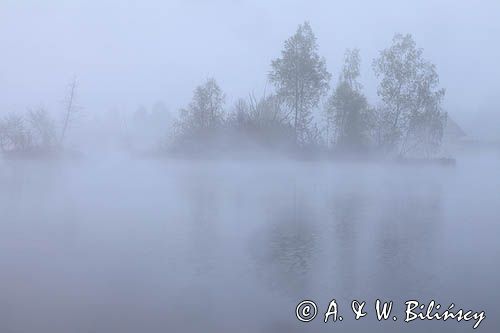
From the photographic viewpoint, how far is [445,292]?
708cm

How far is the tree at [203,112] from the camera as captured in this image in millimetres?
34875

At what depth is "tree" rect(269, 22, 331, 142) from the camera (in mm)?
34406

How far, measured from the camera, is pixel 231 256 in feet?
29.9

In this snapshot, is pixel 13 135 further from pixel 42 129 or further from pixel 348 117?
pixel 348 117

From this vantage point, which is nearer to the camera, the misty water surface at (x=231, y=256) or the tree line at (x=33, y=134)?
the misty water surface at (x=231, y=256)

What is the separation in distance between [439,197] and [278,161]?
14.8 meters

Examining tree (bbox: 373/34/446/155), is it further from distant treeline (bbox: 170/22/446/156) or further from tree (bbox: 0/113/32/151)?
tree (bbox: 0/113/32/151)

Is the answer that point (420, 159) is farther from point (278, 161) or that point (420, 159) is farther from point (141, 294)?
point (141, 294)

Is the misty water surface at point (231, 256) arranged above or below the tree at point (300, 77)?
below

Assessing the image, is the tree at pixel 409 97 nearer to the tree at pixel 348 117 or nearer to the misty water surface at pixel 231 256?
the tree at pixel 348 117

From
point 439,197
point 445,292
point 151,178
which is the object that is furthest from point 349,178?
point 445,292

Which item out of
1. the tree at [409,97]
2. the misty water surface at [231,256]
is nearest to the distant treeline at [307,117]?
the tree at [409,97]

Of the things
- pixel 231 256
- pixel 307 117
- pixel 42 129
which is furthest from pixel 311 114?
pixel 231 256

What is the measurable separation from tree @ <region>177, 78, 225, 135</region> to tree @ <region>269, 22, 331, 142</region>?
3.74m
